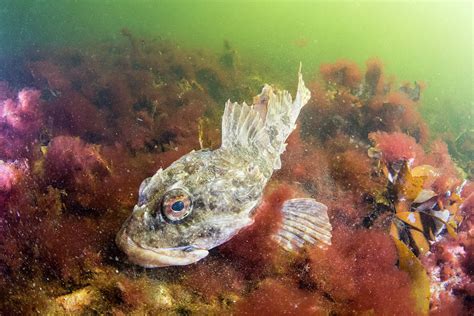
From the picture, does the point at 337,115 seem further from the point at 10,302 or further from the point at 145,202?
the point at 10,302

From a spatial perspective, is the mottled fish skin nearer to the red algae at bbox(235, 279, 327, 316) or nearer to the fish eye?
the fish eye

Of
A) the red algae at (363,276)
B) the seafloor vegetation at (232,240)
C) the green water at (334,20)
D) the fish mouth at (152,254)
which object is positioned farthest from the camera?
the green water at (334,20)

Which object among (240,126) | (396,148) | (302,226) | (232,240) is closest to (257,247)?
(232,240)

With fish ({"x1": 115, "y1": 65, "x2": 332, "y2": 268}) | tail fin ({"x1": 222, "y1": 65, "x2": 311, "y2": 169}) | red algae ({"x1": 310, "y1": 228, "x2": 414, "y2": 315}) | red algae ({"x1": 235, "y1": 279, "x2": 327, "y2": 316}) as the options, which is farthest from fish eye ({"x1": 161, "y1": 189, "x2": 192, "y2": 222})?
red algae ({"x1": 310, "y1": 228, "x2": 414, "y2": 315})

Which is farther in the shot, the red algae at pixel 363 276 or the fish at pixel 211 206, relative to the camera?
the red algae at pixel 363 276

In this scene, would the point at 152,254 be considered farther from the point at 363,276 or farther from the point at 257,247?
the point at 363,276

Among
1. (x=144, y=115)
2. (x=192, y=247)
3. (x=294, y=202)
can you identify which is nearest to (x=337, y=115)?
(x=144, y=115)

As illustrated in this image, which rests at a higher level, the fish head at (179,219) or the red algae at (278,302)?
the fish head at (179,219)

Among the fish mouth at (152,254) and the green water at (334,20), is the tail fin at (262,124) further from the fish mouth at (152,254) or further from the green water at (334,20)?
the green water at (334,20)

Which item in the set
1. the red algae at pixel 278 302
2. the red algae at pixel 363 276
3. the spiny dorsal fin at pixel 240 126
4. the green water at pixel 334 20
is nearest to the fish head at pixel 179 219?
the red algae at pixel 278 302
